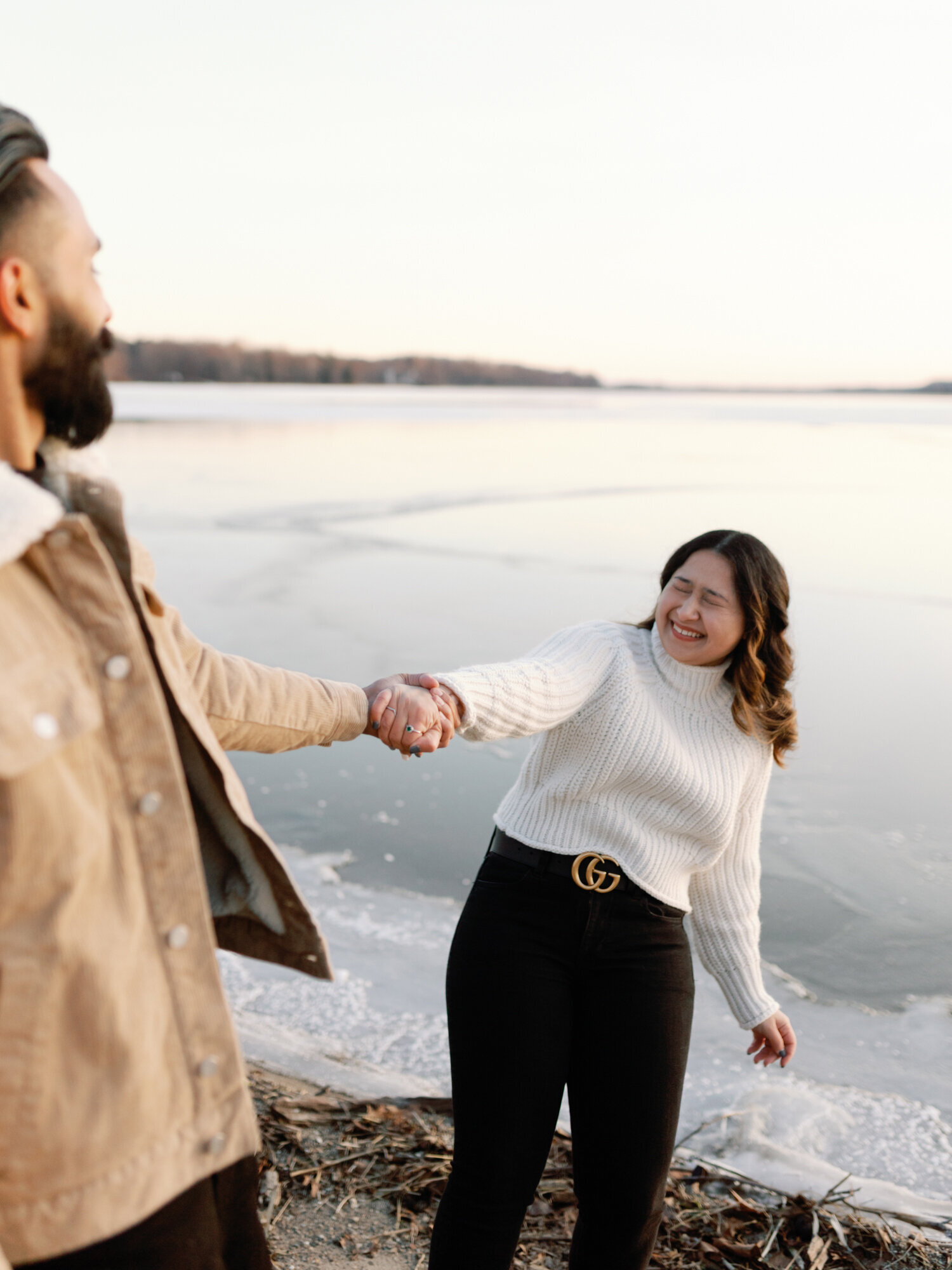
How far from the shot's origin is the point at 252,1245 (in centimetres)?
139

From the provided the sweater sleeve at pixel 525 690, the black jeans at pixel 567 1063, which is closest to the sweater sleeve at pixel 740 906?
the black jeans at pixel 567 1063

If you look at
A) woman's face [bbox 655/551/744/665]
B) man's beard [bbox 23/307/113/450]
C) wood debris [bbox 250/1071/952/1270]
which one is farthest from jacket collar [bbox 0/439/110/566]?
wood debris [bbox 250/1071/952/1270]

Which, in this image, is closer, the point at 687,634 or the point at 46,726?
the point at 46,726

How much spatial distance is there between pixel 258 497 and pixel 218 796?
466 inches

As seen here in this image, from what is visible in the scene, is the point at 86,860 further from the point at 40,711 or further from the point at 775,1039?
the point at 775,1039

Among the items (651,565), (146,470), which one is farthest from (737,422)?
(651,565)

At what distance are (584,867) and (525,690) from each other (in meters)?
0.39

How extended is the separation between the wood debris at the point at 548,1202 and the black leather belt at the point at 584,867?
0.97 m

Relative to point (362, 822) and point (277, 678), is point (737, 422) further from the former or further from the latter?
point (277, 678)

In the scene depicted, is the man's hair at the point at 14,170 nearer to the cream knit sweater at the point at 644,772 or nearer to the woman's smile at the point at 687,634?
the cream knit sweater at the point at 644,772

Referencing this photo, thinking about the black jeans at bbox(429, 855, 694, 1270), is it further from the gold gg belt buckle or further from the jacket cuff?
the jacket cuff

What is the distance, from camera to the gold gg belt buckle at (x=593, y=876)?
2.13m

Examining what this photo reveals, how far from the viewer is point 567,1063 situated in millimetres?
2074

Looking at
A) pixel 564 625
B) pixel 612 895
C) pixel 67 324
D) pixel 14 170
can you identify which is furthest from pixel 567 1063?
pixel 564 625
